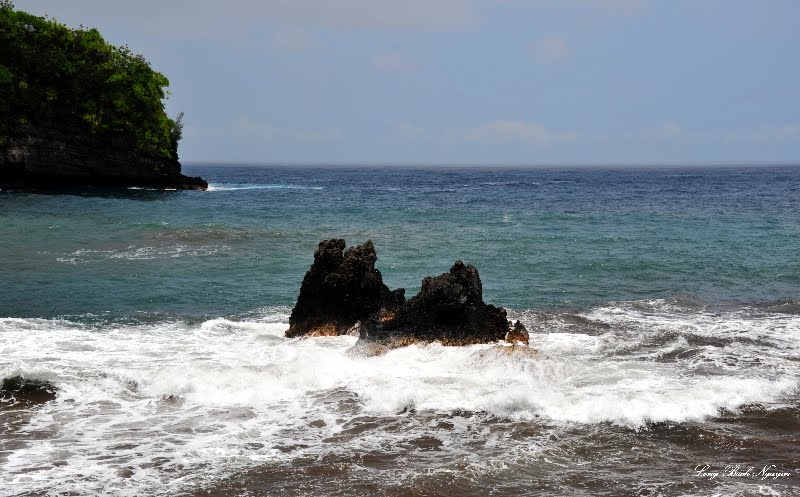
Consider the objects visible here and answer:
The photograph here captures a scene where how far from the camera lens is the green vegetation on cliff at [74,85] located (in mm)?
50281

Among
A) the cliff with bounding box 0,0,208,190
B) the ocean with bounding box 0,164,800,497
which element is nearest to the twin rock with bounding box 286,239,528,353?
the ocean with bounding box 0,164,800,497

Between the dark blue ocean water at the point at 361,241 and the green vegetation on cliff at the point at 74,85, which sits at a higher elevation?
the green vegetation on cliff at the point at 74,85

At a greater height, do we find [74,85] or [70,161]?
[74,85]

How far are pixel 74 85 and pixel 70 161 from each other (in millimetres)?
5390

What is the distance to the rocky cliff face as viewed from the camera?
49.9 meters

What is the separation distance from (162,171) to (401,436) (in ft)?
170

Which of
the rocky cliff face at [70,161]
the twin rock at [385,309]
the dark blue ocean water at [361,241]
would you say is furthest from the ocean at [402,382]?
the rocky cliff face at [70,161]

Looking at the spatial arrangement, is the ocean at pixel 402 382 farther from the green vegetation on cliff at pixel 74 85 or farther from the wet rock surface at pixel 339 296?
the green vegetation on cliff at pixel 74 85

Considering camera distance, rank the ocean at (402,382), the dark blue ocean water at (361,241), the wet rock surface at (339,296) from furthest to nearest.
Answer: the dark blue ocean water at (361,241) < the wet rock surface at (339,296) < the ocean at (402,382)

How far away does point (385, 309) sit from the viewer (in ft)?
53.7

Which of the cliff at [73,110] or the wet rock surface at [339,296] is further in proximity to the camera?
the cliff at [73,110]

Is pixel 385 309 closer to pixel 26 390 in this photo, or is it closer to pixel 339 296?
pixel 339 296

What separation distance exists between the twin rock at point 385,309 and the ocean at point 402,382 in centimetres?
53

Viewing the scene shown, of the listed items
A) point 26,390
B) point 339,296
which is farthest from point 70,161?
point 26,390
